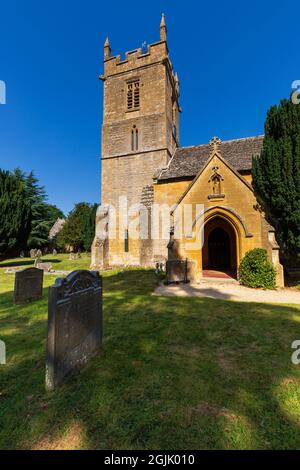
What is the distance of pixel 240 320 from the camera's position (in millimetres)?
5859

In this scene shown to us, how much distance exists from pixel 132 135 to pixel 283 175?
50.7ft

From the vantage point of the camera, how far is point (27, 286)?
8477 millimetres

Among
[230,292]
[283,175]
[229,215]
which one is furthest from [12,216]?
[283,175]

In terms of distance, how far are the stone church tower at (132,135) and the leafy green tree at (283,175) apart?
1001cm

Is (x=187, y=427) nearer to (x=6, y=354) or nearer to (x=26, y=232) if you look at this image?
A: (x=6, y=354)

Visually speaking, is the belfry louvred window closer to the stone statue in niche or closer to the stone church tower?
the stone church tower

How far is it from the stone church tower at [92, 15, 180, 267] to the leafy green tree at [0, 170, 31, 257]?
9.78 m

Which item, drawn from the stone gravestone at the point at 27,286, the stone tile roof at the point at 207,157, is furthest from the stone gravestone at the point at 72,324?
the stone tile roof at the point at 207,157

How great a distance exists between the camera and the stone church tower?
20281mm

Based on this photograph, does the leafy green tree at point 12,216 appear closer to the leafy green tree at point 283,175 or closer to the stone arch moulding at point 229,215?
the stone arch moulding at point 229,215

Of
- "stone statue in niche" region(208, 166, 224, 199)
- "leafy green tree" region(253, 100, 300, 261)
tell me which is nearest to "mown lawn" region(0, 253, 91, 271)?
"stone statue in niche" region(208, 166, 224, 199)

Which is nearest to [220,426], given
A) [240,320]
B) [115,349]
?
[115,349]

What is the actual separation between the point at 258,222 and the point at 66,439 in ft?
37.1

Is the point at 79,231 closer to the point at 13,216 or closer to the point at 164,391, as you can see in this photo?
the point at 13,216
